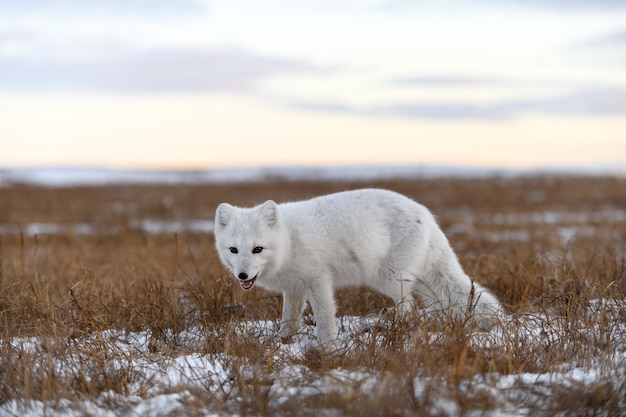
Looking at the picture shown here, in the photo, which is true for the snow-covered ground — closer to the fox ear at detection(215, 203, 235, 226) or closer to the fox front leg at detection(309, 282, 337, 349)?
the fox front leg at detection(309, 282, 337, 349)

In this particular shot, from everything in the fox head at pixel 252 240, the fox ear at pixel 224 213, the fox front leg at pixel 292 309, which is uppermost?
the fox ear at pixel 224 213

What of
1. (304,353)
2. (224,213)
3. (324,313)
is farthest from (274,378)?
(224,213)

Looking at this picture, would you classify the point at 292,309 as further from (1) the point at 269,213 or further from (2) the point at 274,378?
(2) the point at 274,378

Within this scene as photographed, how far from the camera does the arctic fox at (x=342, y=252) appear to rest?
14.4 ft

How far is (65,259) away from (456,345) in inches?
217

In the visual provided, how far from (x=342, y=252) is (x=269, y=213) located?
0.64m

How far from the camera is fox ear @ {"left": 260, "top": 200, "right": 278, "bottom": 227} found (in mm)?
4410

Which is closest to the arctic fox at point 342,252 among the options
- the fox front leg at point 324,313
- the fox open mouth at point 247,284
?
the fox front leg at point 324,313

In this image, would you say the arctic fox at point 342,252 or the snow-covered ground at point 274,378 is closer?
the snow-covered ground at point 274,378

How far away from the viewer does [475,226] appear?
12.5 m

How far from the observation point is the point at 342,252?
461cm

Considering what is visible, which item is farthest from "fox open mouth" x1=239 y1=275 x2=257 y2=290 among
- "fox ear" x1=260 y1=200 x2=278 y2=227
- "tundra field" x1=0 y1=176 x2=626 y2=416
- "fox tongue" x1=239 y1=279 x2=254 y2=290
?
"fox ear" x1=260 y1=200 x2=278 y2=227

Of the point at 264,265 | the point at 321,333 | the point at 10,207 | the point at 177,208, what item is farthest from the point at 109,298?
the point at 10,207

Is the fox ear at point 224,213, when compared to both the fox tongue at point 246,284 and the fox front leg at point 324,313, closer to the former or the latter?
the fox tongue at point 246,284
